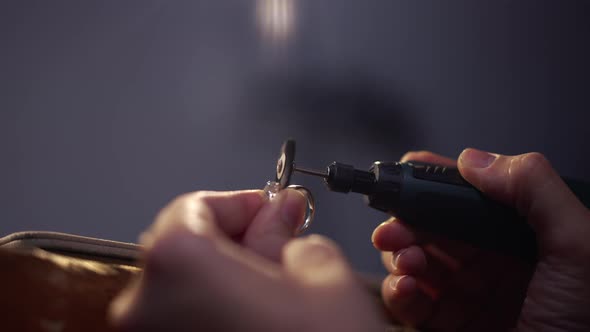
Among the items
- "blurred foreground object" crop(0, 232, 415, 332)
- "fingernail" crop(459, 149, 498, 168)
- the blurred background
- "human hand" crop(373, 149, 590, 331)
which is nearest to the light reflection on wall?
the blurred background

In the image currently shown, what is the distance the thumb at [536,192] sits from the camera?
509 millimetres

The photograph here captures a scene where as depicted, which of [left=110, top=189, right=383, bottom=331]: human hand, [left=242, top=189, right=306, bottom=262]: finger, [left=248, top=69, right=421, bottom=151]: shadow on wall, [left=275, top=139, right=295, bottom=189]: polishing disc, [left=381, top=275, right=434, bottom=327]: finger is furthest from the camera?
[left=248, top=69, right=421, bottom=151]: shadow on wall

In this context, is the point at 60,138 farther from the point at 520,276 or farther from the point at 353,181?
the point at 520,276

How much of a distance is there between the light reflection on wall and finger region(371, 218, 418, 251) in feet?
1.56

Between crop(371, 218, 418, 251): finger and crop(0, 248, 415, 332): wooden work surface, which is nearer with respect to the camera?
crop(0, 248, 415, 332): wooden work surface

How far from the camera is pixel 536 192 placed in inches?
20.5

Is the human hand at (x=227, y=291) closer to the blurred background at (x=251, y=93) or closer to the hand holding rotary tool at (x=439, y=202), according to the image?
the hand holding rotary tool at (x=439, y=202)

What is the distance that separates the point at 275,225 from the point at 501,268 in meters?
0.56

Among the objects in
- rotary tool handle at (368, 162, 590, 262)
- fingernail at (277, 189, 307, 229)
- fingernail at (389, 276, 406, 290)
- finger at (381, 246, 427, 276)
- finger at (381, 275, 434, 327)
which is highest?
fingernail at (277, 189, 307, 229)

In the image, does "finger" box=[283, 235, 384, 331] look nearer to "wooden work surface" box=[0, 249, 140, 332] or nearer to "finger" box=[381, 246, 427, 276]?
"wooden work surface" box=[0, 249, 140, 332]

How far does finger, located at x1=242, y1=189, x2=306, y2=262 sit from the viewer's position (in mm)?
369

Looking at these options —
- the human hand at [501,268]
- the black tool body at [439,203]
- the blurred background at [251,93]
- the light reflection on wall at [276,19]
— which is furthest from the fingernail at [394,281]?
the light reflection on wall at [276,19]

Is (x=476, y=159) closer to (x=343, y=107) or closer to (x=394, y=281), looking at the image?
(x=394, y=281)

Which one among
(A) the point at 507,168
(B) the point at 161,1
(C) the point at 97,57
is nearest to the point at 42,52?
(C) the point at 97,57
